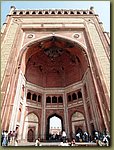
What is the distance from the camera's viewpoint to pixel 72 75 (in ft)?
51.2

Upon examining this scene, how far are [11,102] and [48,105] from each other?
5.49 meters

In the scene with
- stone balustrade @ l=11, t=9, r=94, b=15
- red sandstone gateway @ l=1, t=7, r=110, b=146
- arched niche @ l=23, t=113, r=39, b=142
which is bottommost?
arched niche @ l=23, t=113, r=39, b=142

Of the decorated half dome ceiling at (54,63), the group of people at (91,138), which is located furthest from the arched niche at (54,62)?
the group of people at (91,138)

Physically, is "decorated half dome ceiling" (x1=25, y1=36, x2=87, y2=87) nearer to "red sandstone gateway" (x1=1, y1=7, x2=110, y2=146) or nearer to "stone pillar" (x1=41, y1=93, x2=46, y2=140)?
"red sandstone gateway" (x1=1, y1=7, x2=110, y2=146)

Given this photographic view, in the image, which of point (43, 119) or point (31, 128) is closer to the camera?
point (31, 128)

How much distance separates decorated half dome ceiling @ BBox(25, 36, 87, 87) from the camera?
46.0ft

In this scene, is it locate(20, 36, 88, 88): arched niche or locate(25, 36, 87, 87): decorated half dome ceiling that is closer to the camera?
locate(20, 36, 88, 88): arched niche

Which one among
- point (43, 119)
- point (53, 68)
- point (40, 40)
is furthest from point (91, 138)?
point (40, 40)

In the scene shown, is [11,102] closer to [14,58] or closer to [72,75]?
[14,58]

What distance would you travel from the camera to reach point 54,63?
658 inches

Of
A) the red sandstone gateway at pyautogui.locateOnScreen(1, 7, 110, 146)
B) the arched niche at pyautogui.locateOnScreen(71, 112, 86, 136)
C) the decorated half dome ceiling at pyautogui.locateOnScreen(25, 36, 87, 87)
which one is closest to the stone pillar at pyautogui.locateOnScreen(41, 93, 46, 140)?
the red sandstone gateway at pyautogui.locateOnScreen(1, 7, 110, 146)

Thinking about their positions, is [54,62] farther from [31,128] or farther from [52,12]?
[31,128]

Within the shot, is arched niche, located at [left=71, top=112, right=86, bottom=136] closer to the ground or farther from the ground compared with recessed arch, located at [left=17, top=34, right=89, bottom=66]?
closer to the ground

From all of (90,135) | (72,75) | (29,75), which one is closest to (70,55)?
(72,75)
